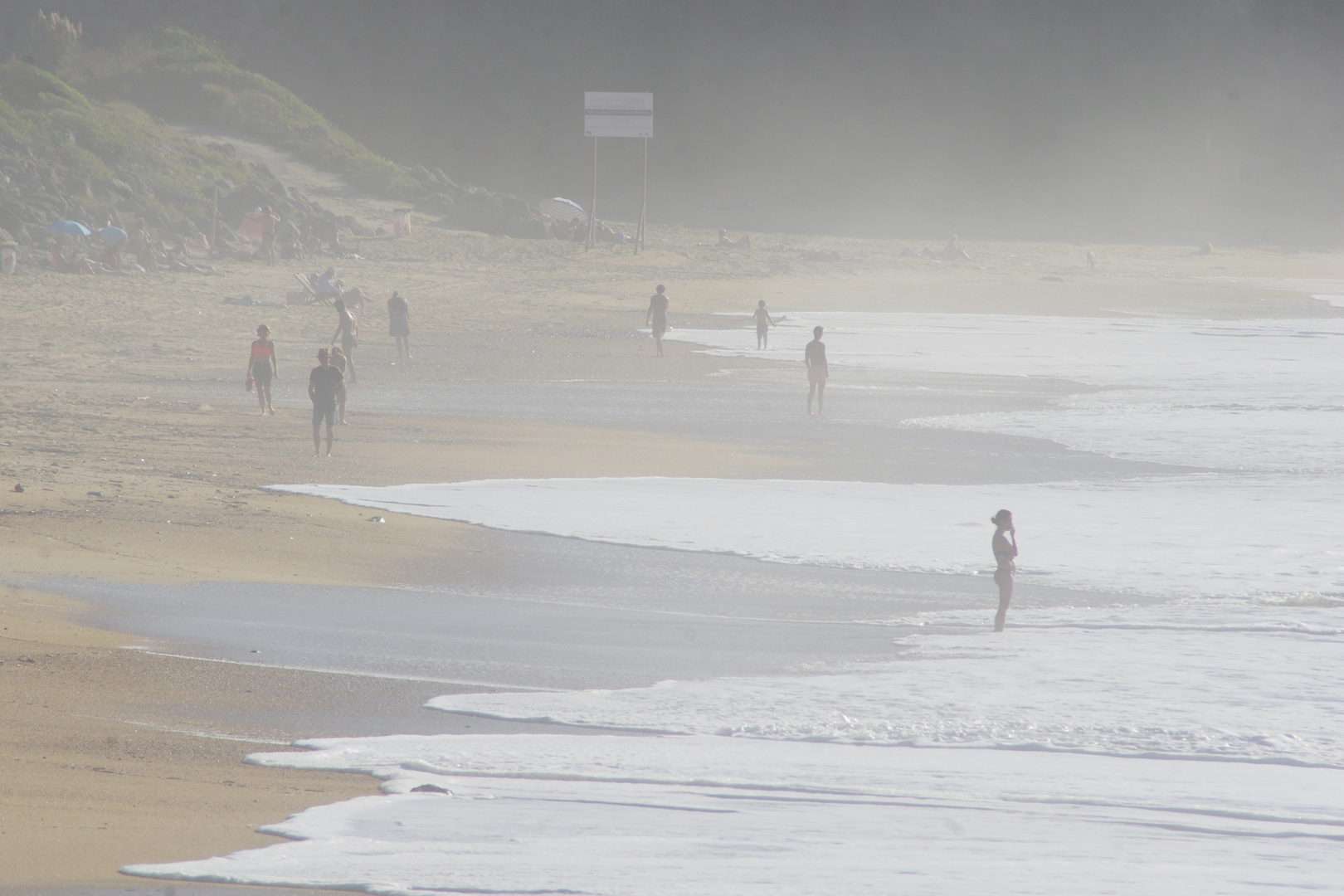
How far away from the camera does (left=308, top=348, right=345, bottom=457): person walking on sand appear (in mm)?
15023

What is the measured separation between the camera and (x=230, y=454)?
15.4 metres

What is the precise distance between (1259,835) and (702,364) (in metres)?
20.5

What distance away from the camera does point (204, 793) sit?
6113mm

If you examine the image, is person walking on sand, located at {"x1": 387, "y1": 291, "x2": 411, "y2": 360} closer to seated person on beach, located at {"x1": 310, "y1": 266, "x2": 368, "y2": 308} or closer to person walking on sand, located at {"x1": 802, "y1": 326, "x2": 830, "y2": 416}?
seated person on beach, located at {"x1": 310, "y1": 266, "x2": 368, "y2": 308}

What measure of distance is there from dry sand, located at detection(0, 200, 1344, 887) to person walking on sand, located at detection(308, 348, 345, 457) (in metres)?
0.36

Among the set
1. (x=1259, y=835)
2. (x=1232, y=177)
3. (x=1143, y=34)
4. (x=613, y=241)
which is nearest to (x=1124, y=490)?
(x=1259, y=835)

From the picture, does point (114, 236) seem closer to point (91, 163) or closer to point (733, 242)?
point (91, 163)

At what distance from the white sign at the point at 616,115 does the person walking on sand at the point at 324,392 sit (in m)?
35.8

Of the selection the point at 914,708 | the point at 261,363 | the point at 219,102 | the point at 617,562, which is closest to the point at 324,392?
the point at 261,363

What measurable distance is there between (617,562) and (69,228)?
25243 mm

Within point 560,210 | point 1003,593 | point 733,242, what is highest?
point 560,210

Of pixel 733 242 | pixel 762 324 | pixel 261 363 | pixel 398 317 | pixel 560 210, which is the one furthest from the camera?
pixel 733 242

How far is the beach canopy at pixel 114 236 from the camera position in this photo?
103 ft

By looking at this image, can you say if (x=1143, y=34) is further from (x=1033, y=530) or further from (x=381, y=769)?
(x=381, y=769)
